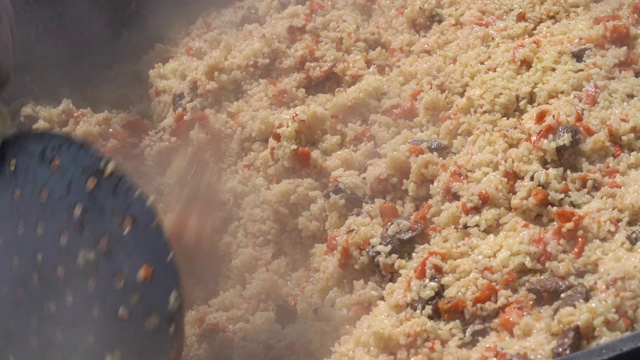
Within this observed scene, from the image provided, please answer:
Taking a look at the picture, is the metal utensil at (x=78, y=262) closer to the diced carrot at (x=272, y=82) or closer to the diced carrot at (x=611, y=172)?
the diced carrot at (x=272, y=82)

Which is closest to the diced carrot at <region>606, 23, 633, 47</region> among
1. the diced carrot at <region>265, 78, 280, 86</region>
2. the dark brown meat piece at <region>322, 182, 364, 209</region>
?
the dark brown meat piece at <region>322, 182, 364, 209</region>

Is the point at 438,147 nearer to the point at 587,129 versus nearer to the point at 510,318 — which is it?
the point at 587,129

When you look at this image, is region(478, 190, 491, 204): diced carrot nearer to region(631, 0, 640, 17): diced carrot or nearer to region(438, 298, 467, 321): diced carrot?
region(438, 298, 467, 321): diced carrot

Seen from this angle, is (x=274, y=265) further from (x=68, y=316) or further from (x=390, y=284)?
(x=68, y=316)

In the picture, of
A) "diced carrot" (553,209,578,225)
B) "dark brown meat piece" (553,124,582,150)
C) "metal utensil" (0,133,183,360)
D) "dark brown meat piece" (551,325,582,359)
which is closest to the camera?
"dark brown meat piece" (551,325,582,359)

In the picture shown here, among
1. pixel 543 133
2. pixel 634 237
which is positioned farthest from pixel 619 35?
pixel 634 237

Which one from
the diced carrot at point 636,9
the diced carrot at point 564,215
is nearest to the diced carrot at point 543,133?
the diced carrot at point 564,215
